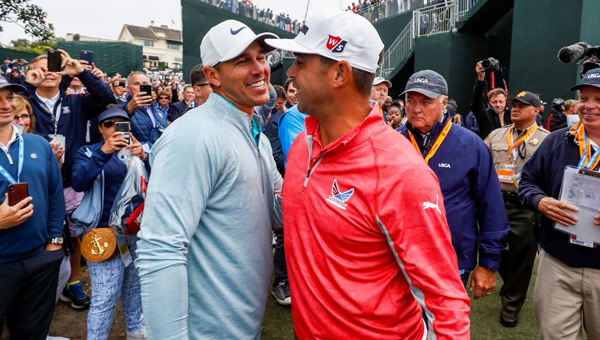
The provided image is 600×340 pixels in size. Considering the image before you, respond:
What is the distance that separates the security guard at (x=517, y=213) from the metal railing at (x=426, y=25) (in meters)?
10.8

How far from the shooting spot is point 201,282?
5.37ft

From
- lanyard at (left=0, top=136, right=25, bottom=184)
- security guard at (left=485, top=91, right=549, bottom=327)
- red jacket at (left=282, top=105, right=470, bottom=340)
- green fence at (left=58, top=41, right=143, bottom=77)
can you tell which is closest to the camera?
red jacket at (left=282, top=105, right=470, bottom=340)

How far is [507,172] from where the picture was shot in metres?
4.50

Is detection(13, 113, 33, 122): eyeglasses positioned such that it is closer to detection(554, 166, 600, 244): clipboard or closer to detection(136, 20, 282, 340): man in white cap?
detection(136, 20, 282, 340): man in white cap

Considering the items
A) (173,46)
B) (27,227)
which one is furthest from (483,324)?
(173,46)

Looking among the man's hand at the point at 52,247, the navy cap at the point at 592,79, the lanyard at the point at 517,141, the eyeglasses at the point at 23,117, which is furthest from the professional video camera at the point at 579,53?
the eyeglasses at the point at 23,117

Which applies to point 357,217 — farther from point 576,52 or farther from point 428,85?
point 576,52

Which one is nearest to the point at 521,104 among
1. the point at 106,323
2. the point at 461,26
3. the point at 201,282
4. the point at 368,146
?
the point at 368,146

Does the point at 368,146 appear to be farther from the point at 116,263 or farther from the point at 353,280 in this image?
the point at 116,263

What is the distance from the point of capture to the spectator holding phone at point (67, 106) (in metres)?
4.14

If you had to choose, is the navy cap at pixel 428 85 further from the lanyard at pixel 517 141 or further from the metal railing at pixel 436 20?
the metal railing at pixel 436 20

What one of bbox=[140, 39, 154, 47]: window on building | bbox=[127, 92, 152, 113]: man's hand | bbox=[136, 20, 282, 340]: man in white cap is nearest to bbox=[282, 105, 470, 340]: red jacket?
bbox=[136, 20, 282, 340]: man in white cap

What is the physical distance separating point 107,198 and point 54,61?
1.68 meters

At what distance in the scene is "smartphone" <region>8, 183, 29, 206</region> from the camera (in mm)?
2668
